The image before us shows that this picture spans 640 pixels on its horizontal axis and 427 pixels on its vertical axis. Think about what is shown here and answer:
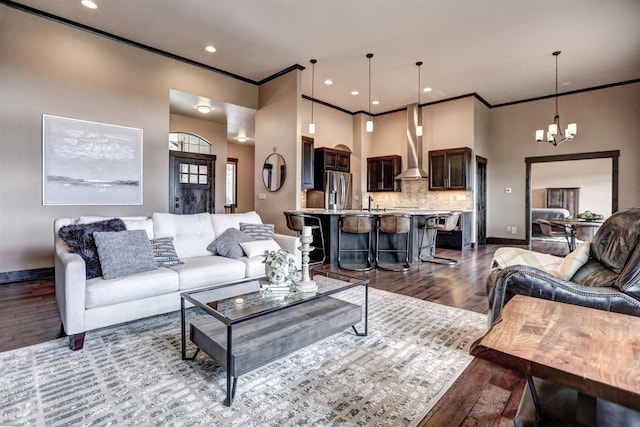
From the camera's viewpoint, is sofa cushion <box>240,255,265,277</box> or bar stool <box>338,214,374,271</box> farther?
bar stool <box>338,214,374,271</box>

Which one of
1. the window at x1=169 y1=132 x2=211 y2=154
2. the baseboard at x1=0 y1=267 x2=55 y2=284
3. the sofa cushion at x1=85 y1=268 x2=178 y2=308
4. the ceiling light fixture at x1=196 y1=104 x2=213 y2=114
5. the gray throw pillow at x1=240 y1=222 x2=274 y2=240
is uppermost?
the ceiling light fixture at x1=196 y1=104 x2=213 y2=114

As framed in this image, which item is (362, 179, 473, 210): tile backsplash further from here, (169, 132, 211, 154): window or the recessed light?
the recessed light

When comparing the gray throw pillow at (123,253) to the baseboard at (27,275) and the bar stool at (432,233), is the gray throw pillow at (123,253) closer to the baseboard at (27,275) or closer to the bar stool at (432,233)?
the baseboard at (27,275)

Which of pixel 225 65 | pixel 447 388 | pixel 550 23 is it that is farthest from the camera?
pixel 225 65

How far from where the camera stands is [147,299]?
258cm

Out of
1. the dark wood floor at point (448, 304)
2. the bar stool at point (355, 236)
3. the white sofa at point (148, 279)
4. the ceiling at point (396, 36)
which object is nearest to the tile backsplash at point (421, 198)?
the dark wood floor at point (448, 304)

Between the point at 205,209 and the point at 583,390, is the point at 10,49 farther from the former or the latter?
the point at 583,390

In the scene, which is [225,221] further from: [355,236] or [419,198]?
[419,198]

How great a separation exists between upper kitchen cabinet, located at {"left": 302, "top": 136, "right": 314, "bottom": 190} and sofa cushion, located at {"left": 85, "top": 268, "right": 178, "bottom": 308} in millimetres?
4466

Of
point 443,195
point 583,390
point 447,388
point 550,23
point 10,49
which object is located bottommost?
point 447,388

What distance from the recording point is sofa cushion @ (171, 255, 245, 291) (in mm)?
2818

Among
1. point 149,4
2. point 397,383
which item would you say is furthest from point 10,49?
point 397,383

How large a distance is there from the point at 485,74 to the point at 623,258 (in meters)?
5.34

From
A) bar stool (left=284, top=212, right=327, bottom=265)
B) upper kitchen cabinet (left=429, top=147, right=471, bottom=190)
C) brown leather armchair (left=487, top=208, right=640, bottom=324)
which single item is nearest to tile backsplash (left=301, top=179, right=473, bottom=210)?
upper kitchen cabinet (left=429, top=147, right=471, bottom=190)
